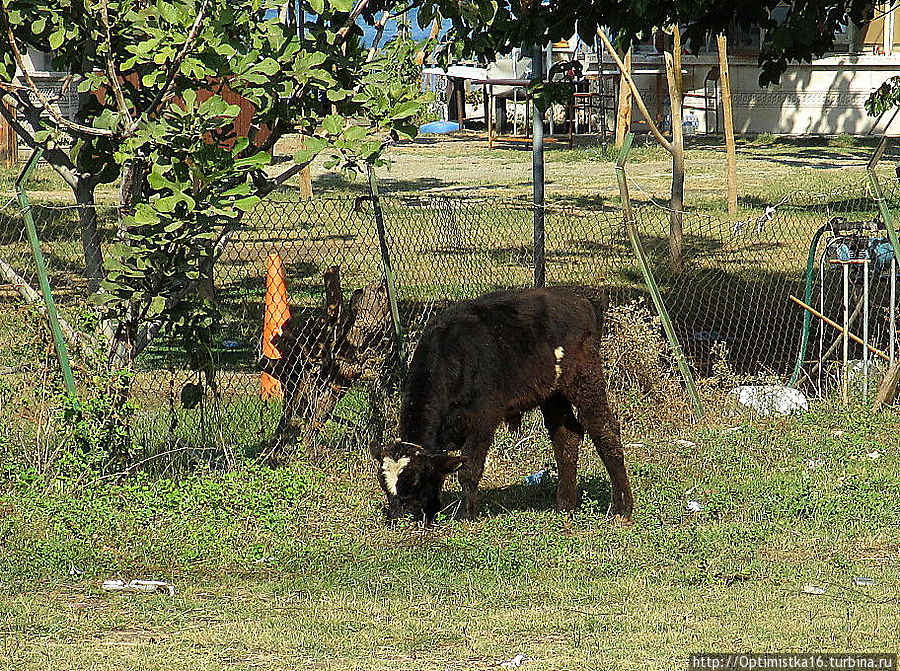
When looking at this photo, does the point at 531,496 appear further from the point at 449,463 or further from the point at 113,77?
the point at 113,77

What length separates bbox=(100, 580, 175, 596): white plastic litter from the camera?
6293 mm

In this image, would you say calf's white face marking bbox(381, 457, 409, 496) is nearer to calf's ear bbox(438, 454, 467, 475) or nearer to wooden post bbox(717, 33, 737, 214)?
calf's ear bbox(438, 454, 467, 475)

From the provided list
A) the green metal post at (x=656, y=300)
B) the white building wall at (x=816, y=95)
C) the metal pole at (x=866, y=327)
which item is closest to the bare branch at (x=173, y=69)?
the green metal post at (x=656, y=300)

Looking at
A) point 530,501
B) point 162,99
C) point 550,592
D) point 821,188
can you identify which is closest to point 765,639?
point 550,592

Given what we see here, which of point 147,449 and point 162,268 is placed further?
point 147,449

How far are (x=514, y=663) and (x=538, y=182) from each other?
283 inches

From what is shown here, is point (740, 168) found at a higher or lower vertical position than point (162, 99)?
lower

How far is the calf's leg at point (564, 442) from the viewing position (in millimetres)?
7660

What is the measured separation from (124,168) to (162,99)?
0.57m

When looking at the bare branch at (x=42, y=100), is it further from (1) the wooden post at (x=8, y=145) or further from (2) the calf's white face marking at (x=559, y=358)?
(1) the wooden post at (x=8, y=145)

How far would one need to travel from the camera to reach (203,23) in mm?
7051

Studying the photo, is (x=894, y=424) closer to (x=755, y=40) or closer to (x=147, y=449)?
(x=147, y=449)

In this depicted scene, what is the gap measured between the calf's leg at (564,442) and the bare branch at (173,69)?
2928mm

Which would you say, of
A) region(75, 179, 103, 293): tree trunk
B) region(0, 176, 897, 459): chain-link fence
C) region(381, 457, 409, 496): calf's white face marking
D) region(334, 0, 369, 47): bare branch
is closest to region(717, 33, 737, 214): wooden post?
region(0, 176, 897, 459): chain-link fence
